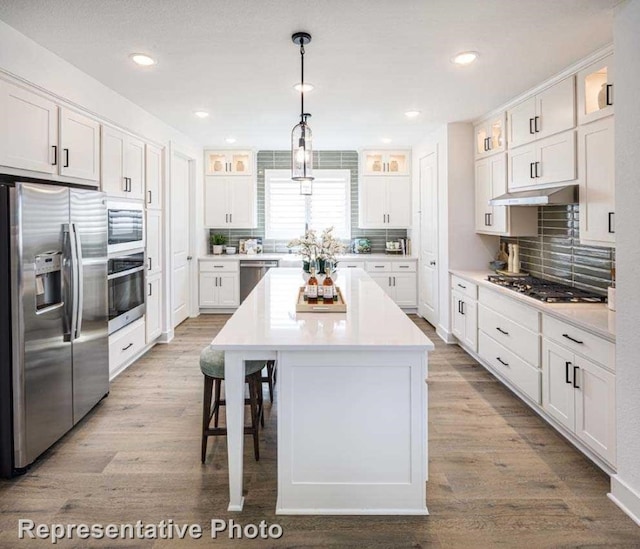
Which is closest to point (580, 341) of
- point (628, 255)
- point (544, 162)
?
point (628, 255)

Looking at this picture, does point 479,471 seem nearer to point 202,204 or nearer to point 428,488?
point 428,488

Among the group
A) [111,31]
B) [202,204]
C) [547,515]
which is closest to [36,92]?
[111,31]

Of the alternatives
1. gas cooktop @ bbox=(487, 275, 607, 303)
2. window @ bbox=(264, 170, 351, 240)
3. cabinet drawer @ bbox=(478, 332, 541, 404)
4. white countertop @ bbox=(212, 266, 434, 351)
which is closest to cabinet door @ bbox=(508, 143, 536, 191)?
gas cooktop @ bbox=(487, 275, 607, 303)

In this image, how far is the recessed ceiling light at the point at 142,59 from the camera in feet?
9.98

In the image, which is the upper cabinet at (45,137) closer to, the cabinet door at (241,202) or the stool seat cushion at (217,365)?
the stool seat cushion at (217,365)

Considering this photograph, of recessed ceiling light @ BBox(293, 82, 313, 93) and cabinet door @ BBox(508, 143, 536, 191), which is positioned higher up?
recessed ceiling light @ BBox(293, 82, 313, 93)

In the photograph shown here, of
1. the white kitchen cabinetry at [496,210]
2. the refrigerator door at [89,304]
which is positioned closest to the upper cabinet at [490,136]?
the white kitchen cabinetry at [496,210]

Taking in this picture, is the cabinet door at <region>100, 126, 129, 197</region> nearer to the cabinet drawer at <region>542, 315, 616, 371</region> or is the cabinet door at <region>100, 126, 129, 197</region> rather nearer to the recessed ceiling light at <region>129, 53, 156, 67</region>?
the recessed ceiling light at <region>129, 53, 156, 67</region>

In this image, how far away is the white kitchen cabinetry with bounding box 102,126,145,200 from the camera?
375 centimetres

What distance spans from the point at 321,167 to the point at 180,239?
8.10 ft

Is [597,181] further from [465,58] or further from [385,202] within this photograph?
[385,202]

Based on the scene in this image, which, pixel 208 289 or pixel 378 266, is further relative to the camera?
pixel 208 289

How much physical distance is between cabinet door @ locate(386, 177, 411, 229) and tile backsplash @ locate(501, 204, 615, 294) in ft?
8.15

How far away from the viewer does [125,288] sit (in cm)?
407
